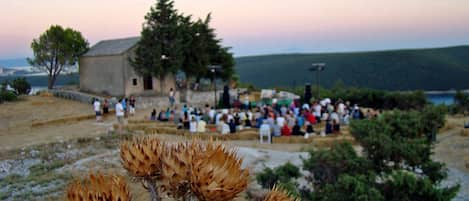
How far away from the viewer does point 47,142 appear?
1633 cm

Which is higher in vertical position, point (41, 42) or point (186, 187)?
point (41, 42)

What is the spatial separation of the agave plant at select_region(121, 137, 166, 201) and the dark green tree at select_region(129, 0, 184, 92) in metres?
28.1

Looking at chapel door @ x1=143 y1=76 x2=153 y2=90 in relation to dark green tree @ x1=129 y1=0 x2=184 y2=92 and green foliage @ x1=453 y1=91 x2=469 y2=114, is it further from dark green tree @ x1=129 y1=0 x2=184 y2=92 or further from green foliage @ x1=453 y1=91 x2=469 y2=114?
green foliage @ x1=453 y1=91 x2=469 y2=114

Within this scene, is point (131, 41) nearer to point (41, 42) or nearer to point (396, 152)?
point (41, 42)

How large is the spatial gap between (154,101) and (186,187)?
2699cm

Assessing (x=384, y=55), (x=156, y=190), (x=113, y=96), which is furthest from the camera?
(x=384, y=55)

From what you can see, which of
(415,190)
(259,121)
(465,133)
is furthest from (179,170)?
(465,133)

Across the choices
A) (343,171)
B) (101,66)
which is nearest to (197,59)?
(101,66)

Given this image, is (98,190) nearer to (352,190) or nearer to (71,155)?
(352,190)

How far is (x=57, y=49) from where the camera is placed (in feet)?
115

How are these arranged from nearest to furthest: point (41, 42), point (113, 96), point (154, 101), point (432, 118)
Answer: point (432, 118) → point (154, 101) → point (113, 96) → point (41, 42)

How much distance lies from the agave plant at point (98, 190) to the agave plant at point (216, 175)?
36cm

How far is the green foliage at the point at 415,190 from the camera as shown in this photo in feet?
21.1

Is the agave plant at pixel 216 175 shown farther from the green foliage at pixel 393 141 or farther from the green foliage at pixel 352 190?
the green foliage at pixel 393 141
